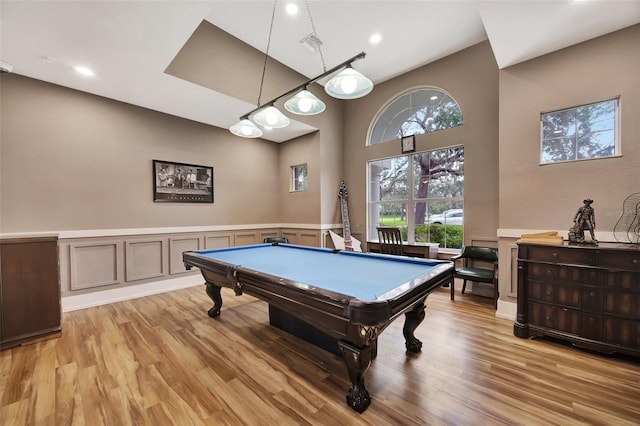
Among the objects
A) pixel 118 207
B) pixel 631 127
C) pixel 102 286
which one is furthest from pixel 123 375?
pixel 631 127

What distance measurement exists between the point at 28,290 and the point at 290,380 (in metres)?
2.82

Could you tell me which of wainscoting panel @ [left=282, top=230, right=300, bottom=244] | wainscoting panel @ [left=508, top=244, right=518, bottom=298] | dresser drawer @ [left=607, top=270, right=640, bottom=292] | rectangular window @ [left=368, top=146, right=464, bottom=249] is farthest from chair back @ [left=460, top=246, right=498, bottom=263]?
wainscoting panel @ [left=282, top=230, right=300, bottom=244]

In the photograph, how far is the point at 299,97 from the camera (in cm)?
230

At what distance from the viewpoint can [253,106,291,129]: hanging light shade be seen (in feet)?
8.52

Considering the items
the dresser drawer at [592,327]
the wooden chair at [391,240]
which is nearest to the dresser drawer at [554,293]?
the dresser drawer at [592,327]

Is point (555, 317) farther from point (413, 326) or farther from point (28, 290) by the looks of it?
point (28, 290)

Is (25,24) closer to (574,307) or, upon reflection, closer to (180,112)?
(180,112)

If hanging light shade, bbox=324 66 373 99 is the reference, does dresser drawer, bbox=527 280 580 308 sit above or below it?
below

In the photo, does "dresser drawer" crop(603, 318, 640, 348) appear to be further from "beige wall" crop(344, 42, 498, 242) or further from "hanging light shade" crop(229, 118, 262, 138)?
"hanging light shade" crop(229, 118, 262, 138)

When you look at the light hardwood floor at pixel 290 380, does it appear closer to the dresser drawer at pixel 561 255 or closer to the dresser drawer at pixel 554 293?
the dresser drawer at pixel 554 293

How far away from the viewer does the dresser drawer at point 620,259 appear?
6.46 feet

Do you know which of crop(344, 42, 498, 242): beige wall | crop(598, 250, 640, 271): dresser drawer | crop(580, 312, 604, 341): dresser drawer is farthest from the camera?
crop(344, 42, 498, 242): beige wall

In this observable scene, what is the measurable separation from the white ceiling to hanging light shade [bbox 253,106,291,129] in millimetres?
994

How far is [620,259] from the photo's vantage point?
2021 mm
